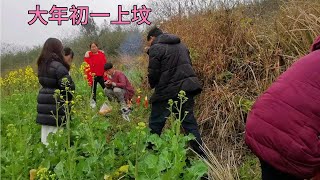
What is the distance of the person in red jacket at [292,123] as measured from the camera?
5.68 ft

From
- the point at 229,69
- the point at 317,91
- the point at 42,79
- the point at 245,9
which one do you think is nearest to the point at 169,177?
the point at 317,91

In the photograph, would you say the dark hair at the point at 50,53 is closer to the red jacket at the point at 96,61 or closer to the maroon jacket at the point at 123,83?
the maroon jacket at the point at 123,83

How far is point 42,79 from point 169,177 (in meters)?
2.03

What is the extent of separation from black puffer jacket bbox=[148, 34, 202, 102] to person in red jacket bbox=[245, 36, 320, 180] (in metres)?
2.10

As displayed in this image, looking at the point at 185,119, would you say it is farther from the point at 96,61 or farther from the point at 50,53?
the point at 96,61

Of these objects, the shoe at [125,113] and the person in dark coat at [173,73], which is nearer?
the person in dark coat at [173,73]

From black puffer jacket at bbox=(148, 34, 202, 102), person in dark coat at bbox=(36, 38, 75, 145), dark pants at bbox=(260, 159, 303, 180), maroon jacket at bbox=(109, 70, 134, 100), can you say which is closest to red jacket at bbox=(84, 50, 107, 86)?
maroon jacket at bbox=(109, 70, 134, 100)

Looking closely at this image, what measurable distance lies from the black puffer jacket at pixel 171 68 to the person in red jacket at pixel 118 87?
2.53m

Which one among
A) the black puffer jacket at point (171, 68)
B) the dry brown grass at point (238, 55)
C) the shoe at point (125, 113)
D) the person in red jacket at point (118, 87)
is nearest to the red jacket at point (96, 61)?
the person in red jacket at point (118, 87)

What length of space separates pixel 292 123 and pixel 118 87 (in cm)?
518

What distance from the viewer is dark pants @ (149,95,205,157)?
4.03 m

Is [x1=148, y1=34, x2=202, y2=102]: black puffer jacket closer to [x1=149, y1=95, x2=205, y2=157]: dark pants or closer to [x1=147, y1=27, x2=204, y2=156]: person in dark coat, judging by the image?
[x1=147, y1=27, x2=204, y2=156]: person in dark coat

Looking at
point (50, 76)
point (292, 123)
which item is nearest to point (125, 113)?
point (50, 76)

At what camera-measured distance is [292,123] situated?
178cm
